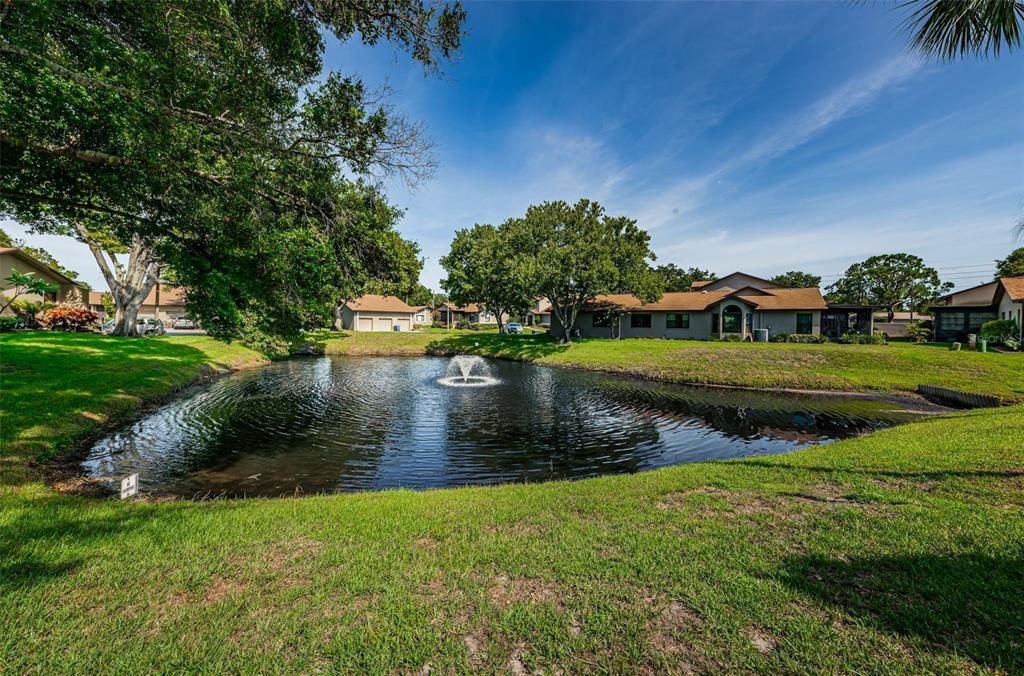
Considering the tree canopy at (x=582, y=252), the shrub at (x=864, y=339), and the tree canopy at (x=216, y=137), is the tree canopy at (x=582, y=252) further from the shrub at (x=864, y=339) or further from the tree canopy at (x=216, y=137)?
the tree canopy at (x=216, y=137)

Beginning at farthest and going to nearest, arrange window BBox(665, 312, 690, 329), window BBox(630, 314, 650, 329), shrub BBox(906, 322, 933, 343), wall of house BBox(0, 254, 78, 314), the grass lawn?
1. window BBox(630, 314, 650, 329)
2. window BBox(665, 312, 690, 329)
3. shrub BBox(906, 322, 933, 343)
4. wall of house BBox(0, 254, 78, 314)
5. the grass lawn

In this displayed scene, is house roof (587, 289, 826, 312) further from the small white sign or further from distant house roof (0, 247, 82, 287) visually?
distant house roof (0, 247, 82, 287)

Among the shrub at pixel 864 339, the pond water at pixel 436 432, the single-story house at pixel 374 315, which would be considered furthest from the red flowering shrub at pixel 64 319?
the shrub at pixel 864 339

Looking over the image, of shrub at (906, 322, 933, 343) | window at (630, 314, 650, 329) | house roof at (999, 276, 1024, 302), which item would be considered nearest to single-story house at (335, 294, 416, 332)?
window at (630, 314, 650, 329)

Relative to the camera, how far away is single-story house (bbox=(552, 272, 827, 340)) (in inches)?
1446

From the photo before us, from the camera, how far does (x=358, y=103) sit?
7.53 meters

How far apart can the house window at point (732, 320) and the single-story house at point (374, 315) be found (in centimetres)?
4072

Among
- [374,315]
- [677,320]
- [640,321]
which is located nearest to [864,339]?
[677,320]

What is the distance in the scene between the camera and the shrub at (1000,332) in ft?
84.8

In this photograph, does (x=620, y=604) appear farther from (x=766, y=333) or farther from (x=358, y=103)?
(x=766, y=333)

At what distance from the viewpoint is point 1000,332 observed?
2639 cm

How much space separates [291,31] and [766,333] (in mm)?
39320

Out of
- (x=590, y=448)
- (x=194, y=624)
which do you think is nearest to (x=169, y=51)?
(x=194, y=624)

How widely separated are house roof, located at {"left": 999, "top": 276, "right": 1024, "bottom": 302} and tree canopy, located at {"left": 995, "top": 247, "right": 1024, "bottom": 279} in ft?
77.2
